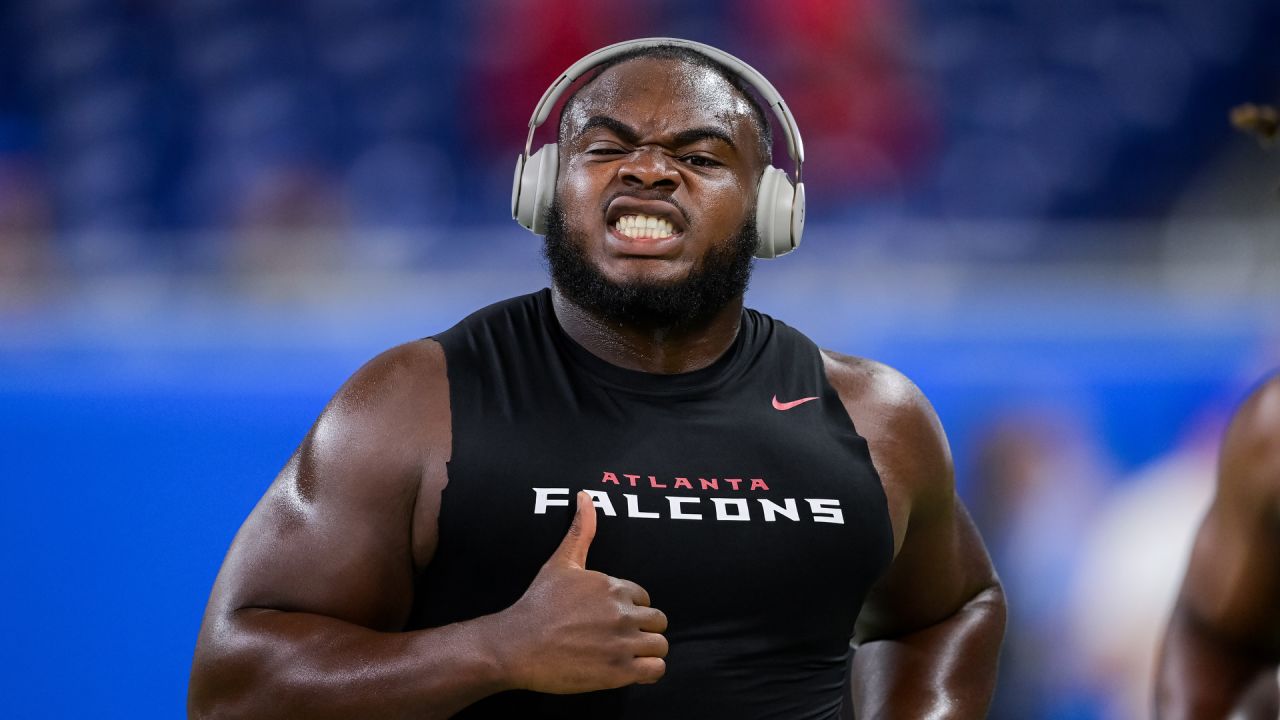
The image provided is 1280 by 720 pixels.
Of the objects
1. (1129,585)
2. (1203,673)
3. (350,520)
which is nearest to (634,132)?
(350,520)

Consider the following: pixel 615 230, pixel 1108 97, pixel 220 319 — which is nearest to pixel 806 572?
pixel 615 230

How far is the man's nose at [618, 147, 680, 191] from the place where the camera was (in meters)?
1.77

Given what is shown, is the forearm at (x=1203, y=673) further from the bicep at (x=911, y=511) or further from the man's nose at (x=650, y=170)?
the man's nose at (x=650, y=170)

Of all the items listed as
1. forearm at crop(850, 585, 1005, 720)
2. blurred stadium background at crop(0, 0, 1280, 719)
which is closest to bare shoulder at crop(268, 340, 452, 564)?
forearm at crop(850, 585, 1005, 720)

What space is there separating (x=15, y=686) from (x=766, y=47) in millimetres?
2918

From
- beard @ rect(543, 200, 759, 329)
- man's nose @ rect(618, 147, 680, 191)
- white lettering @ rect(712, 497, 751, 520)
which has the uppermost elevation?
man's nose @ rect(618, 147, 680, 191)

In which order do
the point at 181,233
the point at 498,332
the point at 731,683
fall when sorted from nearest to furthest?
1. the point at 731,683
2. the point at 498,332
3. the point at 181,233

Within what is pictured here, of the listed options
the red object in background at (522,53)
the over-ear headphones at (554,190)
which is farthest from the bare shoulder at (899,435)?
the red object in background at (522,53)

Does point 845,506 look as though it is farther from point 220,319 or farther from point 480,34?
point 480,34

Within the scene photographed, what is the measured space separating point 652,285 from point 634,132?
20 cm

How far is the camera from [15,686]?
280cm

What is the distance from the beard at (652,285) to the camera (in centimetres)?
179

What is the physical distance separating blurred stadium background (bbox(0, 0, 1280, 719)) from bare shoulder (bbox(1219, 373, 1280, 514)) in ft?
4.50

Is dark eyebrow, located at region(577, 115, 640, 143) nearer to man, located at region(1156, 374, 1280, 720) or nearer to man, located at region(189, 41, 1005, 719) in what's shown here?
man, located at region(189, 41, 1005, 719)
